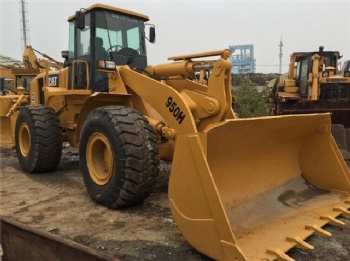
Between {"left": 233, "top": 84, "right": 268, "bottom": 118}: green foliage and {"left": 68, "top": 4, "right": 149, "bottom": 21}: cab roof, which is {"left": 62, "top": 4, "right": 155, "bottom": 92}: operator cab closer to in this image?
{"left": 68, "top": 4, "right": 149, "bottom": 21}: cab roof

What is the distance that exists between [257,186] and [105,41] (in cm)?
301

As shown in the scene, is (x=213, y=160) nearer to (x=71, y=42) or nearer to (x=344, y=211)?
(x=344, y=211)

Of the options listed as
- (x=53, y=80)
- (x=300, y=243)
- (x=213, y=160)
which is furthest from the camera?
(x=53, y=80)

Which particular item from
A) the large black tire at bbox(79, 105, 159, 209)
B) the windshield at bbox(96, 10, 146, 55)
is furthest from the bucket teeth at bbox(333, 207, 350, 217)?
the windshield at bbox(96, 10, 146, 55)

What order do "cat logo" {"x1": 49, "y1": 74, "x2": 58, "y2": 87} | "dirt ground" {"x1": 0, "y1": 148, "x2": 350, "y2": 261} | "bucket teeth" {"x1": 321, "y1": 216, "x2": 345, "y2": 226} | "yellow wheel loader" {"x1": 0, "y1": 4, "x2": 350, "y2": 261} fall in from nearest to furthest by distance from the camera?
"yellow wheel loader" {"x1": 0, "y1": 4, "x2": 350, "y2": 261}
"dirt ground" {"x1": 0, "y1": 148, "x2": 350, "y2": 261}
"bucket teeth" {"x1": 321, "y1": 216, "x2": 345, "y2": 226}
"cat logo" {"x1": 49, "y1": 74, "x2": 58, "y2": 87}

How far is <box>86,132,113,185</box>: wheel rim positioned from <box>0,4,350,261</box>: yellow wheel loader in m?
0.01

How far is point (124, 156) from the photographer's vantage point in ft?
12.0

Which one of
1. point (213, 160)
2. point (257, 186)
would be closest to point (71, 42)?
point (213, 160)

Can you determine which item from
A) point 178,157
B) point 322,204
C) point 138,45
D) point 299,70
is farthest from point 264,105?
point 178,157

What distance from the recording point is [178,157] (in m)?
2.91

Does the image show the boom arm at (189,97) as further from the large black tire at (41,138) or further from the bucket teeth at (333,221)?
the large black tire at (41,138)

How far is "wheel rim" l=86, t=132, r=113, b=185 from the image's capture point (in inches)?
161

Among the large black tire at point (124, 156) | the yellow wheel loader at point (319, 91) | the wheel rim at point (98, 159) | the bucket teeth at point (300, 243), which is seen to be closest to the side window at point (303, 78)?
the yellow wheel loader at point (319, 91)

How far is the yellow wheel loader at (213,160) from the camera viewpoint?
280 centimetres
